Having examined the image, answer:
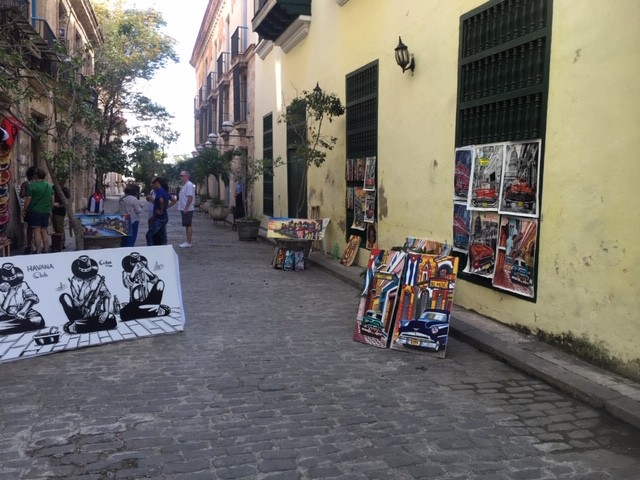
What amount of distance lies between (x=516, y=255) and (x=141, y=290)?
391 centimetres

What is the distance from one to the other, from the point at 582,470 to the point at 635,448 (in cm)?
55

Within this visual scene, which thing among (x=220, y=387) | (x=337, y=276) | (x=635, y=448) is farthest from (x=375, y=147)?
(x=635, y=448)

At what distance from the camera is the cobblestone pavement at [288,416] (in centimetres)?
313

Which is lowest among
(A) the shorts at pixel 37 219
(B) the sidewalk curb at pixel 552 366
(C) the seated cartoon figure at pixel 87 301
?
(B) the sidewalk curb at pixel 552 366

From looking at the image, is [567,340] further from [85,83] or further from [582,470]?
[85,83]

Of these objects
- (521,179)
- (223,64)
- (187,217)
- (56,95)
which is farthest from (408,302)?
(223,64)

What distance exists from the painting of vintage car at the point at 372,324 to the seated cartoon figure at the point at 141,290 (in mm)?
2095

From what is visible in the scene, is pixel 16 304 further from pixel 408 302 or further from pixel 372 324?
pixel 408 302

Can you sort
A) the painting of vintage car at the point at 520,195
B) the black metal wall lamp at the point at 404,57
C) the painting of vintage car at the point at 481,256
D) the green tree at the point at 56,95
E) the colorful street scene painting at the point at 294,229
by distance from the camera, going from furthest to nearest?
the colorful street scene painting at the point at 294,229
the black metal wall lamp at the point at 404,57
the green tree at the point at 56,95
the painting of vintage car at the point at 481,256
the painting of vintage car at the point at 520,195

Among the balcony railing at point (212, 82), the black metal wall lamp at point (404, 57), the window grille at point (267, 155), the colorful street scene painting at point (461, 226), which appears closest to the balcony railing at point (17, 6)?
the black metal wall lamp at point (404, 57)

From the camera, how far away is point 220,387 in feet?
14.3

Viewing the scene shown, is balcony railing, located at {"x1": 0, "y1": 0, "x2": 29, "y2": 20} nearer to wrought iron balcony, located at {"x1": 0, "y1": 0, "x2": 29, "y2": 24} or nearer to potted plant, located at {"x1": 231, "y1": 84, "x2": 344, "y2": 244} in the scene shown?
wrought iron balcony, located at {"x1": 0, "y1": 0, "x2": 29, "y2": 24}

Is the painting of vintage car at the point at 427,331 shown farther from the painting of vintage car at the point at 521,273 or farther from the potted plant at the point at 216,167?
the potted plant at the point at 216,167

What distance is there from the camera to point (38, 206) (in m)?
9.60
